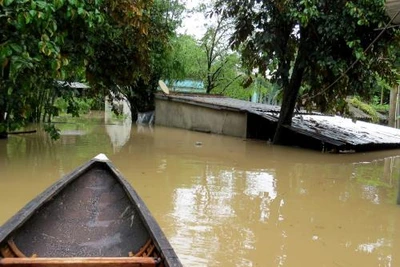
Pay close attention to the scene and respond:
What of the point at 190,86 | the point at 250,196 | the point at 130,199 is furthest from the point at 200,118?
the point at 130,199

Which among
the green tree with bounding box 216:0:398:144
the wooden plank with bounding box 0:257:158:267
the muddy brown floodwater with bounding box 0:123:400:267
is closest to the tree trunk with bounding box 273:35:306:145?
the green tree with bounding box 216:0:398:144

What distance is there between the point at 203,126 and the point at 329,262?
43.8 ft

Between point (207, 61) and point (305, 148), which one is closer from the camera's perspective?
point (305, 148)

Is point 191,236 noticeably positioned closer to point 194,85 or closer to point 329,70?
point 329,70

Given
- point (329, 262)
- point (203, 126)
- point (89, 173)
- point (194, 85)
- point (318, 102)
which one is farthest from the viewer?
point (194, 85)

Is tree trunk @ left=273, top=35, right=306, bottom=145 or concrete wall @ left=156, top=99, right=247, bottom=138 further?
concrete wall @ left=156, top=99, right=247, bottom=138

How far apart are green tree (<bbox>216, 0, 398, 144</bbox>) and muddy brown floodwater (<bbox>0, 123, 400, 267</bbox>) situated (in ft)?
6.01

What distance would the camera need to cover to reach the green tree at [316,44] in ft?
30.7

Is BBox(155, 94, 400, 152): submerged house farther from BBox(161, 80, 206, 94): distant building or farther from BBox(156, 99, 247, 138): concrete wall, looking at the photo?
BBox(161, 80, 206, 94): distant building

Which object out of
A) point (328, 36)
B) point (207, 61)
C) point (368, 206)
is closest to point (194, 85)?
point (207, 61)

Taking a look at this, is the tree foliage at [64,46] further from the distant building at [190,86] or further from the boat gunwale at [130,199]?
the distant building at [190,86]

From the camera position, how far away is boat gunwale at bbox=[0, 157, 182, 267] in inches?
96.8

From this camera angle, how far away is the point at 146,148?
11078 millimetres

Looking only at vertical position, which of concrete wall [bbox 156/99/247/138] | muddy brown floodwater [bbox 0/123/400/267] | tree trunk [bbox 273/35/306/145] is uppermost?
tree trunk [bbox 273/35/306/145]
